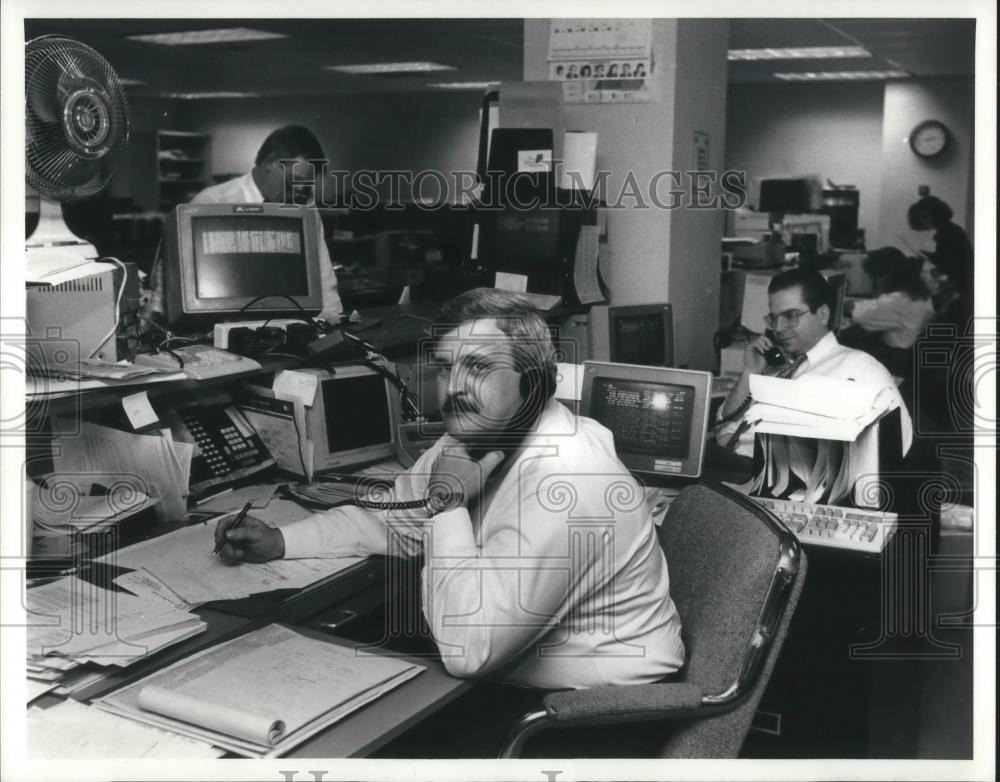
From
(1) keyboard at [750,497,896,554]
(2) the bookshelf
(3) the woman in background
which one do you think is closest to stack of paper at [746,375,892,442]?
(1) keyboard at [750,497,896,554]

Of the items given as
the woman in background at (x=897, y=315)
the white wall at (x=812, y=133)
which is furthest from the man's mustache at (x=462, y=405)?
the white wall at (x=812, y=133)

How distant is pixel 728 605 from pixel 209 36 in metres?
7.22

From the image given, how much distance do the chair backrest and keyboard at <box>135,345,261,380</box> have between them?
3.51 feet

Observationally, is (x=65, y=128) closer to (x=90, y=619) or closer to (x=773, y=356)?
(x=90, y=619)

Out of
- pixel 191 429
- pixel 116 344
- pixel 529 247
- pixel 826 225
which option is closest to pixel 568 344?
pixel 529 247

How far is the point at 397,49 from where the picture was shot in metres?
8.38

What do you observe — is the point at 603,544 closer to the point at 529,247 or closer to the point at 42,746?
the point at 42,746

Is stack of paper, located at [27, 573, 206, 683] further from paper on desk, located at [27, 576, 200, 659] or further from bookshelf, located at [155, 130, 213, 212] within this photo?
bookshelf, located at [155, 130, 213, 212]

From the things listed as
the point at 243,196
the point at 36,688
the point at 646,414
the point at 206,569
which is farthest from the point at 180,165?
the point at 36,688

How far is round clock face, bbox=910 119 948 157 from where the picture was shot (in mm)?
9648

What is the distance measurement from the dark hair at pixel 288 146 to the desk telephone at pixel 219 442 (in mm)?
1495

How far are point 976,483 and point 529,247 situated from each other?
5.99 ft

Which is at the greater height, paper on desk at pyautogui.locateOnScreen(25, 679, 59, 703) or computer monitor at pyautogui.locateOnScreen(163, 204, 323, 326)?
computer monitor at pyautogui.locateOnScreen(163, 204, 323, 326)

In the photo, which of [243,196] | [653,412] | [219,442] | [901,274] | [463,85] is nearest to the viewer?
[219,442]
